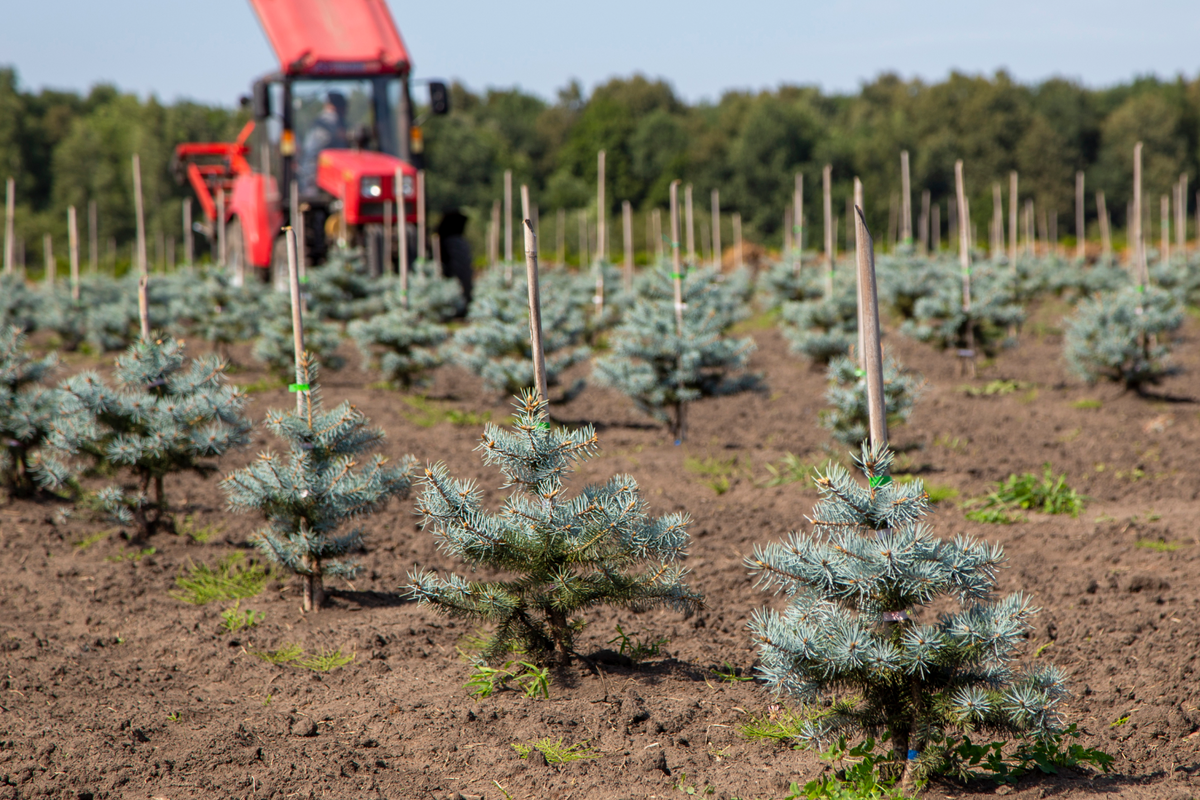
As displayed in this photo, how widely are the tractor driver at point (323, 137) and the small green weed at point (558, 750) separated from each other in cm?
1140

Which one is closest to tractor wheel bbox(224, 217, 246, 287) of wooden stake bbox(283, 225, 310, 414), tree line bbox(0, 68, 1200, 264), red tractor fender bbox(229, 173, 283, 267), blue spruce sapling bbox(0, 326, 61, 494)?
red tractor fender bbox(229, 173, 283, 267)

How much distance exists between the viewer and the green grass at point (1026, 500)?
6.56m

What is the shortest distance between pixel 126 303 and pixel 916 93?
215ft

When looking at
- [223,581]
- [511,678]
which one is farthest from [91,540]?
[511,678]

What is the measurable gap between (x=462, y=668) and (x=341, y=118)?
10.8m

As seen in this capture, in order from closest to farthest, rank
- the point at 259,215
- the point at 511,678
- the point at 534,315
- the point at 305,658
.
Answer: the point at 534,315, the point at 511,678, the point at 305,658, the point at 259,215

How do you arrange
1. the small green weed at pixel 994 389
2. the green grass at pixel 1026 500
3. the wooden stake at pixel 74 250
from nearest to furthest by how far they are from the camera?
the green grass at pixel 1026 500 < the wooden stake at pixel 74 250 < the small green weed at pixel 994 389

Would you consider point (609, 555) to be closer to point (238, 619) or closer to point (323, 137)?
point (238, 619)

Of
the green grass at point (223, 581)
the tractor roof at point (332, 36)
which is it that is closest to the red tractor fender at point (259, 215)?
the tractor roof at point (332, 36)

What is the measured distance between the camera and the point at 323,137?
13.2 meters

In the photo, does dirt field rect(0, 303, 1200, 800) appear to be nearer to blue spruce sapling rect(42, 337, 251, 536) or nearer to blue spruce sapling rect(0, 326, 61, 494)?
blue spruce sapling rect(0, 326, 61, 494)

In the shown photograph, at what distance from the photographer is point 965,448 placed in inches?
336

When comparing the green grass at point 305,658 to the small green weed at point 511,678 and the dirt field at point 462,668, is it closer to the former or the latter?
the dirt field at point 462,668

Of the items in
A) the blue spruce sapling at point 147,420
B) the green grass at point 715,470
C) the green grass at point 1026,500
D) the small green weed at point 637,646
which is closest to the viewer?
the small green weed at point 637,646
